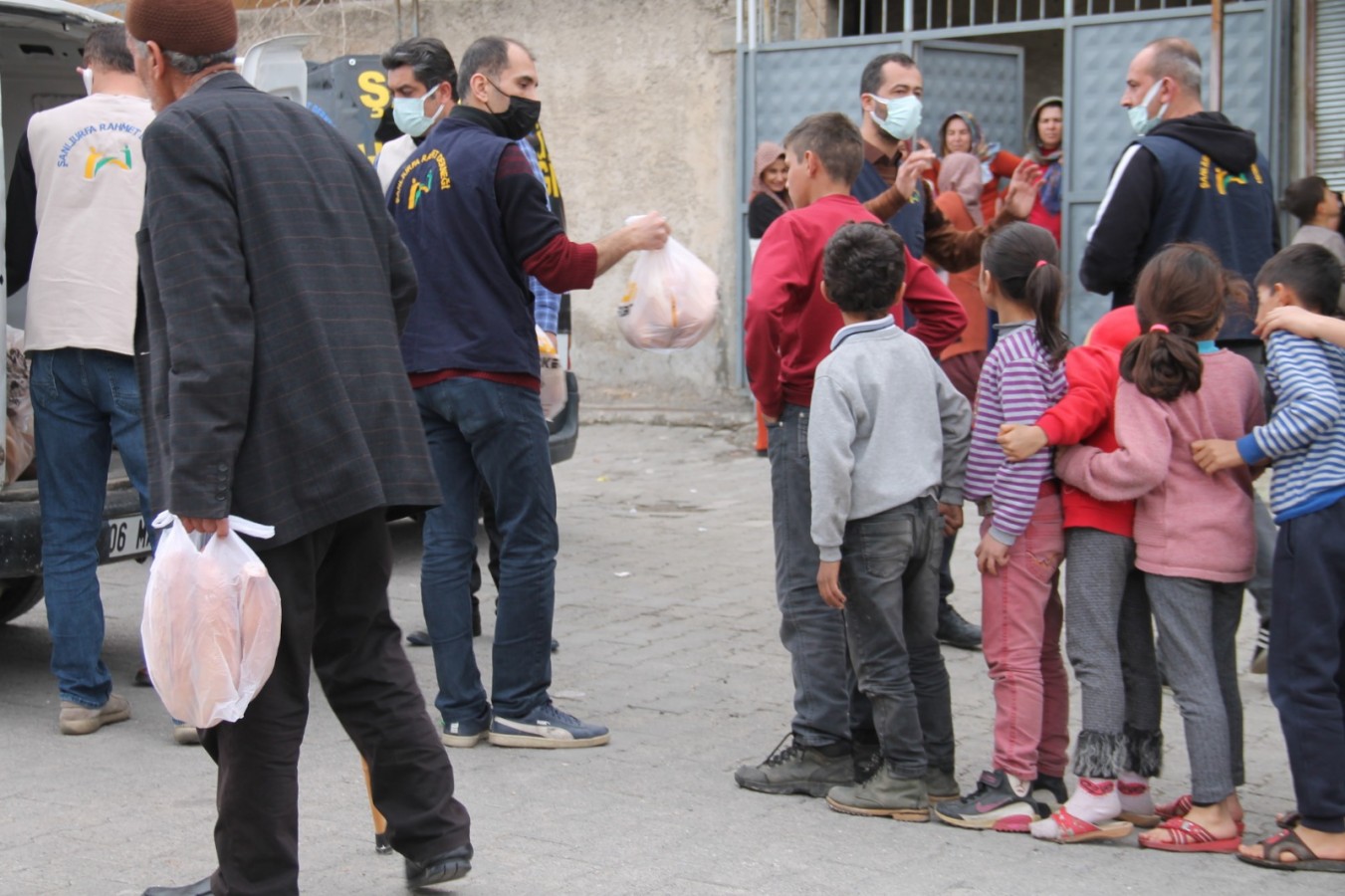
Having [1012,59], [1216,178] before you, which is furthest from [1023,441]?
[1012,59]

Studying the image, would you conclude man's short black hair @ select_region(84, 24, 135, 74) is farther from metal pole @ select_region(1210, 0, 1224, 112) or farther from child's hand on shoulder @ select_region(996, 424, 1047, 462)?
metal pole @ select_region(1210, 0, 1224, 112)

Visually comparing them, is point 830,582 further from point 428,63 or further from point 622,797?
point 428,63

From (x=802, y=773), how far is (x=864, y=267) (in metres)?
1.44

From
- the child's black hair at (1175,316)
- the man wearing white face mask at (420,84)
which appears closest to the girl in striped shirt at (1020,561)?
the child's black hair at (1175,316)

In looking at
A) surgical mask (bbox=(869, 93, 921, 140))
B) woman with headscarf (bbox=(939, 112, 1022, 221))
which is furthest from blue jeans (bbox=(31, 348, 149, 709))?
woman with headscarf (bbox=(939, 112, 1022, 221))

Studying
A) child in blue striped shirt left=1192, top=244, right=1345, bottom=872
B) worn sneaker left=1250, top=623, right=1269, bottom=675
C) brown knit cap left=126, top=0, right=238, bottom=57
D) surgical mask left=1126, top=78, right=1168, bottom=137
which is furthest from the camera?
worn sneaker left=1250, top=623, right=1269, bottom=675

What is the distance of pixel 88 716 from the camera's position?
5.25 m

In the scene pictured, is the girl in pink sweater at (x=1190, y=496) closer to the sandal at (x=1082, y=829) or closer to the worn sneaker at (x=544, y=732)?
the sandal at (x=1082, y=829)

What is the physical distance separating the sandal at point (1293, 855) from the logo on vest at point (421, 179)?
291 centimetres

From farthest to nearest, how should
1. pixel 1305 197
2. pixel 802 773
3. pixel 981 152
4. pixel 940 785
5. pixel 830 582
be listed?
pixel 981 152 → pixel 1305 197 → pixel 802 773 → pixel 940 785 → pixel 830 582

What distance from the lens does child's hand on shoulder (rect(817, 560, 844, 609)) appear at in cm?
423

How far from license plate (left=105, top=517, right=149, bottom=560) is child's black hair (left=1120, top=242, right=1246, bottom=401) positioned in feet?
11.4

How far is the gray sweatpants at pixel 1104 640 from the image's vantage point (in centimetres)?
414

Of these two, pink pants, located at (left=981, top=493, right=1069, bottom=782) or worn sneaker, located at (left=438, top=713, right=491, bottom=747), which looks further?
worn sneaker, located at (left=438, top=713, right=491, bottom=747)
